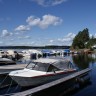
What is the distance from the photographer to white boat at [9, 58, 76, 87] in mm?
21406

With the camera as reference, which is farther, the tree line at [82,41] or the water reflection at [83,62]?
the tree line at [82,41]

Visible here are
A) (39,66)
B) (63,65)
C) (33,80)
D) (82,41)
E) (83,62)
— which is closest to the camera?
(33,80)

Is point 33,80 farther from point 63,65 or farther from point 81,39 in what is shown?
point 81,39

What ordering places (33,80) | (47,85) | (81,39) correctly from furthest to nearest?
(81,39) → (33,80) → (47,85)

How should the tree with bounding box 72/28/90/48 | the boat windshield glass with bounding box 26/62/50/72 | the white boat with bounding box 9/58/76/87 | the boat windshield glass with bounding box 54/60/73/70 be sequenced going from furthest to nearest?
the tree with bounding box 72/28/90/48, the boat windshield glass with bounding box 54/60/73/70, the boat windshield glass with bounding box 26/62/50/72, the white boat with bounding box 9/58/76/87

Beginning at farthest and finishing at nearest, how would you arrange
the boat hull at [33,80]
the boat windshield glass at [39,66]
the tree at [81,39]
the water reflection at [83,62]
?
the tree at [81,39] < the water reflection at [83,62] < the boat windshield glass at [39,66] < the boat hull at [33,80]

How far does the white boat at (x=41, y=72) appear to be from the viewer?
2141cm

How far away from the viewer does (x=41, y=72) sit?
22422 millimetres

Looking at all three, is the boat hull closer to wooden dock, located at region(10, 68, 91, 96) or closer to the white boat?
the white boat

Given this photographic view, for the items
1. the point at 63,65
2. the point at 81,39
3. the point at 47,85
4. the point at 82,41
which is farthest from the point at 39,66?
the point at 82,41

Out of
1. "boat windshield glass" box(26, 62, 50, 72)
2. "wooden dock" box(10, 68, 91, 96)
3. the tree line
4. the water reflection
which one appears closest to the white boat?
"boat windshield glass" box(26, 62, 50, 72)

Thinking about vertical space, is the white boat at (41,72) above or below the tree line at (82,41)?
below

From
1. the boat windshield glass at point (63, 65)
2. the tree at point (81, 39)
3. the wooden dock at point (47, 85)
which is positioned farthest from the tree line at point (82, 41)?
the boat windshield glass at point (63, 65)

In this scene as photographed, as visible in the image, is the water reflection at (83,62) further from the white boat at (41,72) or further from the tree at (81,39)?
the tree at (81,39)
